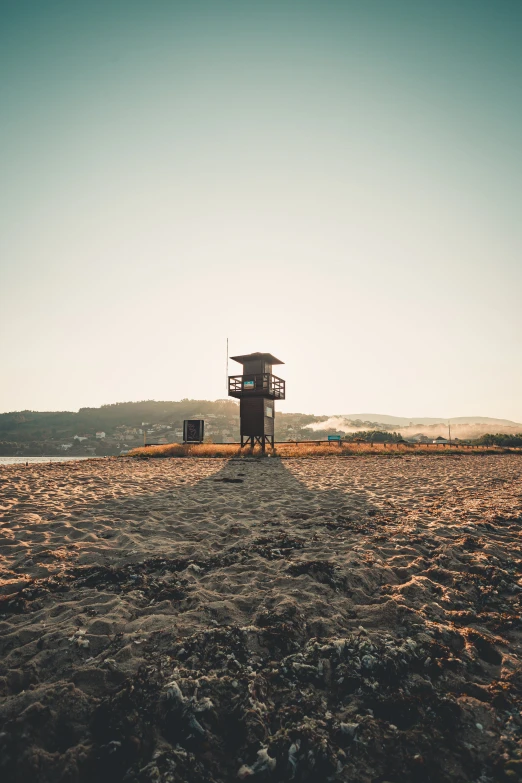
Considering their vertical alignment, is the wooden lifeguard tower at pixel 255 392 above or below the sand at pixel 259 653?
above

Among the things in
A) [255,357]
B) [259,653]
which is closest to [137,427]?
[255,357]

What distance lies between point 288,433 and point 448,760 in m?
119

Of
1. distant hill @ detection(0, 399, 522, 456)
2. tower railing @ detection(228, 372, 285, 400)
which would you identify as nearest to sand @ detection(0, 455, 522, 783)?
tower railing @ detection(228, 372, 285, 400)

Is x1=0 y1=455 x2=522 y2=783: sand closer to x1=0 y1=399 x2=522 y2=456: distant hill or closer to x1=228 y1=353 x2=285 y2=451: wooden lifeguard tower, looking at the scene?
x1=228 y1=353 x2=285 y2=451: wooden lifeguard tower

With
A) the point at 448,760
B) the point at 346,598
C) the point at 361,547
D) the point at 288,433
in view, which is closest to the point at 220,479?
the point at 361,547

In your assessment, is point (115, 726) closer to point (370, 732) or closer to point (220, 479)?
point (370, 732)

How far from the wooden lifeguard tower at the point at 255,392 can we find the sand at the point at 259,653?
24.6 meters

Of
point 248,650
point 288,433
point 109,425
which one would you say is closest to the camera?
point 248,650

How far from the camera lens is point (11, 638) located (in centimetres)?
383

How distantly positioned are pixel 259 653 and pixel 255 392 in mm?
28519

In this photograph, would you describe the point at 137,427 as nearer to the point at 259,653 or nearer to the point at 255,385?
the point at 255,385

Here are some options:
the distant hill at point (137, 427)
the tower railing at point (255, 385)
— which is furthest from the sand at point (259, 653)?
the distant hill at point (137, 427)

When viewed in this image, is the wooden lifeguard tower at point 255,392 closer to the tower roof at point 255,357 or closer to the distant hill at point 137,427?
the tower roof at point 255,357

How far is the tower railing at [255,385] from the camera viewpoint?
31953mm
